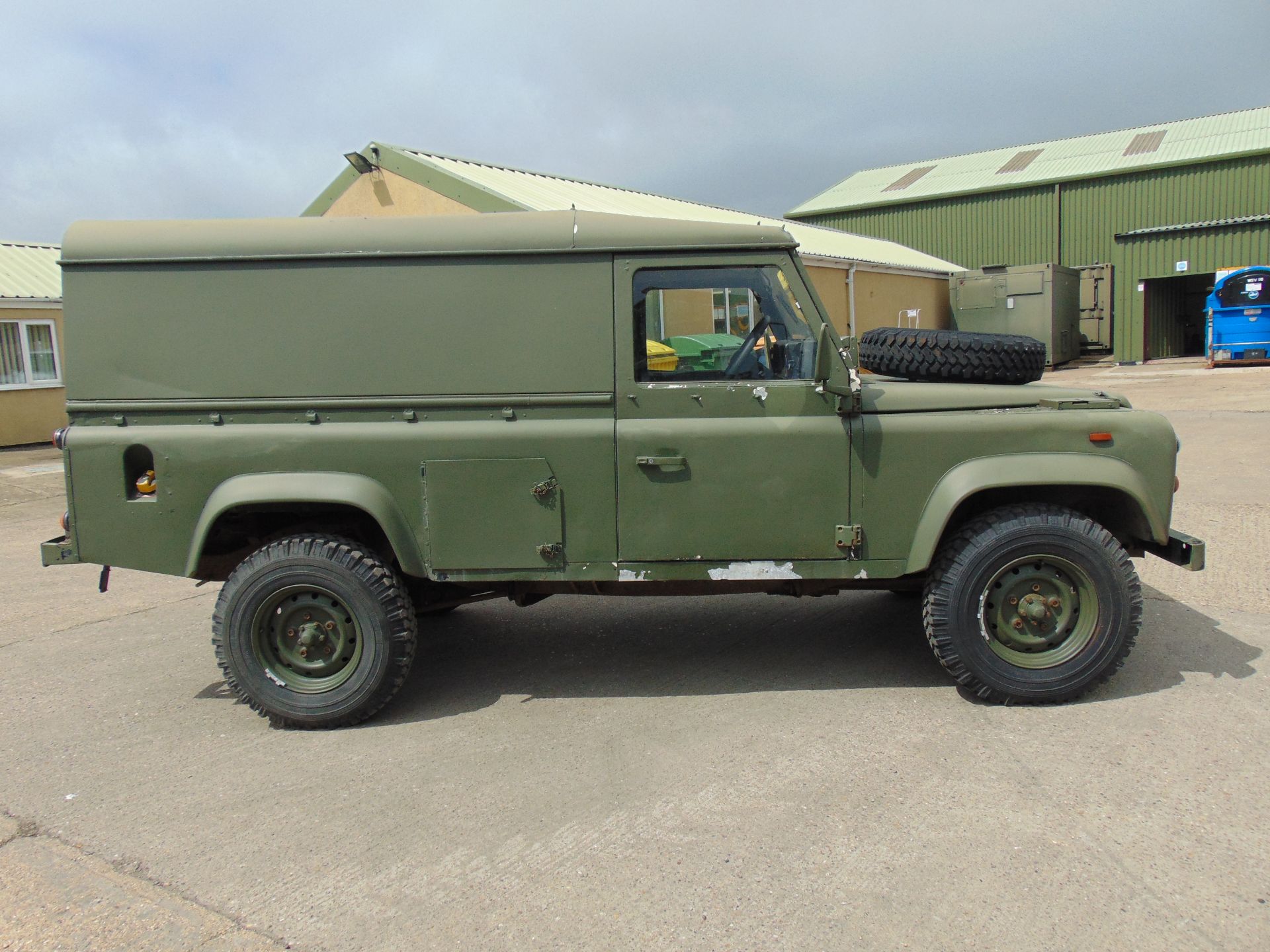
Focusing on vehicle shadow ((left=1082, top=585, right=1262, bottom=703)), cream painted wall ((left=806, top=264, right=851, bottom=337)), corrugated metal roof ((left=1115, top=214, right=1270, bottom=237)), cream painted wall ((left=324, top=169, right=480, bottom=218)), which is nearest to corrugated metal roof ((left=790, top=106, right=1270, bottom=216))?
corrugated metal roof ((left=1115, top=214, right=1270, bottom=237))

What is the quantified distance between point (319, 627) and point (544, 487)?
1.25m

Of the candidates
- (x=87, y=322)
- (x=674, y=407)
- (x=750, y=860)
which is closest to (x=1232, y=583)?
(x=674, y=407)

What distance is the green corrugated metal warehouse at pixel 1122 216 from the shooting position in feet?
88.0

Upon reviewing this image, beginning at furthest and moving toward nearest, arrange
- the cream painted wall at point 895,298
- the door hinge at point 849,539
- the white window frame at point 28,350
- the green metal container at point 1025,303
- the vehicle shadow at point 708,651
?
the green metal container at point 1025,303, the cream painted wall at point 895,298, the white window frame at point 28,350, the vehicle shadow at point 708,651, the door hinge at point 849,539

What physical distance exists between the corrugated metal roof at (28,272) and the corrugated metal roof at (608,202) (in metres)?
7.19

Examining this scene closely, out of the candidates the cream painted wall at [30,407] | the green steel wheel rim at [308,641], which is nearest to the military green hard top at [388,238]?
the green steel wheel rim at [308,641]

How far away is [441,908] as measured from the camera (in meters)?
2.85

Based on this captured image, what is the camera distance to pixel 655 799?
3.46 meters

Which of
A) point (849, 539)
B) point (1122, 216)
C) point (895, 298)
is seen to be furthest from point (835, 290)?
point (849, 539)

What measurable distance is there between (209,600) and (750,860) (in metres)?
5.05

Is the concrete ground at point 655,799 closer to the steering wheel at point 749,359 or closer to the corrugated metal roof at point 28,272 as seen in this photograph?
the steering wheel at point 749,359

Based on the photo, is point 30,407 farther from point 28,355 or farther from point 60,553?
point 60,553

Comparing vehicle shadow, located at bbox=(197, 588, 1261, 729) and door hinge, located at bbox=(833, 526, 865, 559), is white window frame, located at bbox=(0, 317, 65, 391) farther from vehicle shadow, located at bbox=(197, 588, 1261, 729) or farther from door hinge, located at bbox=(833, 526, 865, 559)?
door hinge, located at bbox=(833, 526, 865, 559)

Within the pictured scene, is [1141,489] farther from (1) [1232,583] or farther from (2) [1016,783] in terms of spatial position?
(1) [1232,583]
